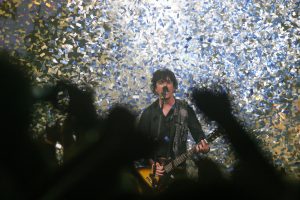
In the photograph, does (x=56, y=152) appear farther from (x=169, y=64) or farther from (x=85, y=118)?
(x=169, y=64)

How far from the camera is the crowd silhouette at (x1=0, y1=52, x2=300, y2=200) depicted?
207cm

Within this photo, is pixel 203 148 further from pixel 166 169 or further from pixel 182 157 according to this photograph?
pixel 166 169

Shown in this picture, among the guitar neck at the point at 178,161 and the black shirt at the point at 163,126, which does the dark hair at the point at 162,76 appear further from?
the guitar neck at the point at 178,161

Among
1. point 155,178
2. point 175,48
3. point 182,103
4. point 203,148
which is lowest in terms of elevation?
point 155,178

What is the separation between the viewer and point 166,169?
7.13 feet

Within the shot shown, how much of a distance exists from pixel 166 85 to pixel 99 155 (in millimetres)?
525

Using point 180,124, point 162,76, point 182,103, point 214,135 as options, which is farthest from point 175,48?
point 214,135

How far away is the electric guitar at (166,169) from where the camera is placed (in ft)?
7.06

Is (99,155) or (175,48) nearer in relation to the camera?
(99,155)

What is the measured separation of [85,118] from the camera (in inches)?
87.0

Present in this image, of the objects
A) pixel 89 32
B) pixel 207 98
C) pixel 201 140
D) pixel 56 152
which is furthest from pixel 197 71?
pixel 56 152

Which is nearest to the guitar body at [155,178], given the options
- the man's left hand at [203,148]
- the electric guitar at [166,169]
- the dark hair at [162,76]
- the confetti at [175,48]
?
the electric guitar at [166,169]

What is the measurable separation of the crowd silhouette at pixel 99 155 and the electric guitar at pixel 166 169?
0.04m

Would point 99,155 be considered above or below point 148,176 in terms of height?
above
